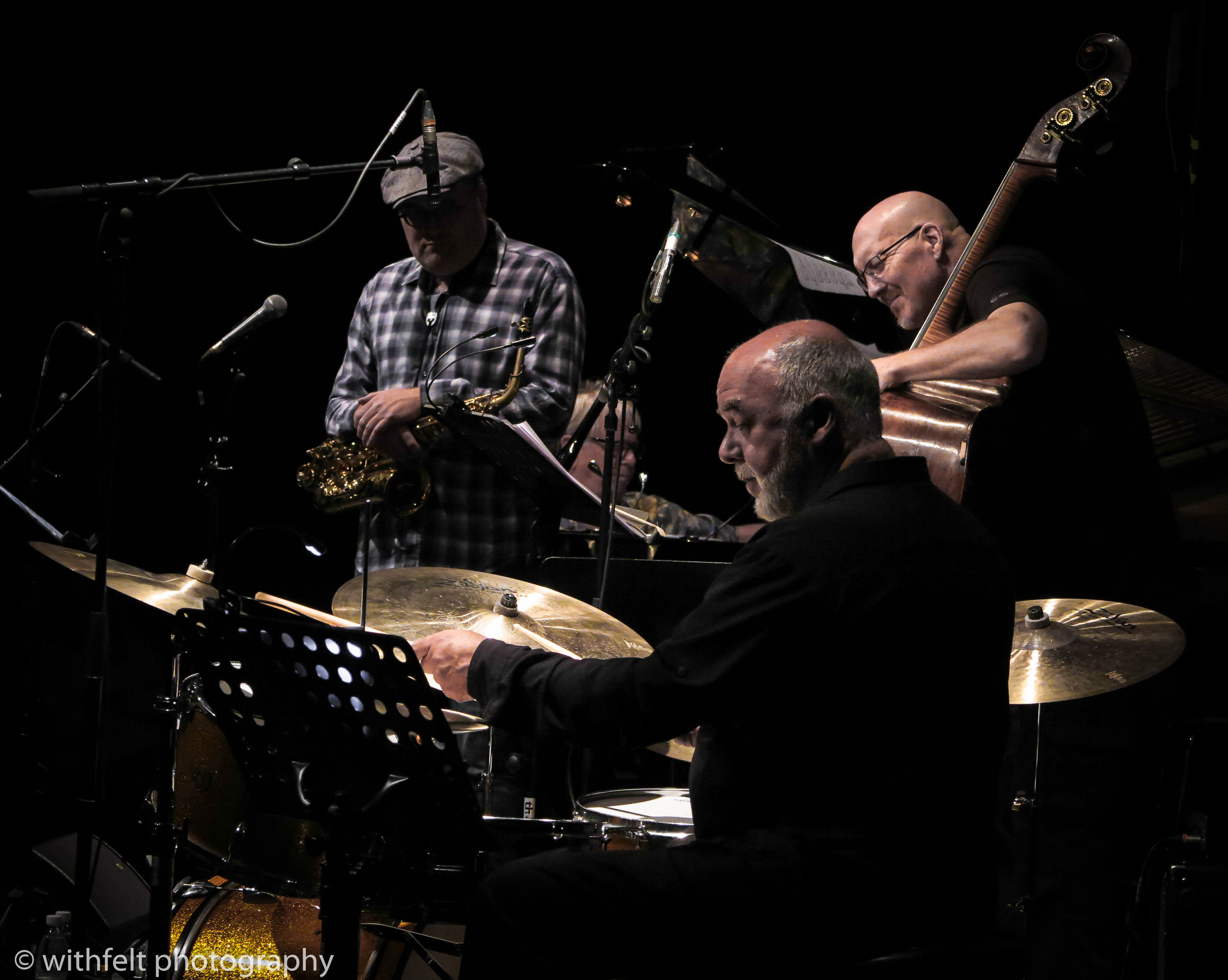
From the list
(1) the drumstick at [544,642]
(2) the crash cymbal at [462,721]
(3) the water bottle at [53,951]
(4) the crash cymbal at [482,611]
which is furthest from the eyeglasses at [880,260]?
(3) the water bottle at [53,951]

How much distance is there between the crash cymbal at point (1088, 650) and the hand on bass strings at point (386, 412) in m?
1.79

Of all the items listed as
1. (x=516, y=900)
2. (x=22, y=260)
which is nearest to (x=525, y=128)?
(x=22, y=260)

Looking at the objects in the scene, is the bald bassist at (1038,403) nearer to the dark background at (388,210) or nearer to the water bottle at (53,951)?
the dark background at (388,210)

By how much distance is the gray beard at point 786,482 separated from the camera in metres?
2.16

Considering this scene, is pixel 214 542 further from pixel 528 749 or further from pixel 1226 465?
pixel 1226 465

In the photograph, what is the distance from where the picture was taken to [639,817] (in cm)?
250

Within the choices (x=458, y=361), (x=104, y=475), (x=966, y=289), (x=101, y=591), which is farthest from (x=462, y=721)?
(x=966, y=289)

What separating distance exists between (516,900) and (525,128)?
3.71 meters

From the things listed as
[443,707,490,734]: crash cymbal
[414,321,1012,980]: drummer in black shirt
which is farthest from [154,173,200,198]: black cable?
[414,321,1012,980]: drummer in black shirt

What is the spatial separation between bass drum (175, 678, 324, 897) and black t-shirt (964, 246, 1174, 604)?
5.75 feet

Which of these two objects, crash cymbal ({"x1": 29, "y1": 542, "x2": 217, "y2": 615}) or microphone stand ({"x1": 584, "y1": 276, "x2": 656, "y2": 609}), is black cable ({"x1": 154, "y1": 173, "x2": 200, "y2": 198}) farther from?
microphone stand ({"x1": 584, "y1": 276, "x2": 656, "y2": 609})

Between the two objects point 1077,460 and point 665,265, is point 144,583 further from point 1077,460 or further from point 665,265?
point 1077,460

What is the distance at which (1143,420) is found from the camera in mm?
3121

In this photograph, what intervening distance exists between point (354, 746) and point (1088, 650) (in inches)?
62.5
